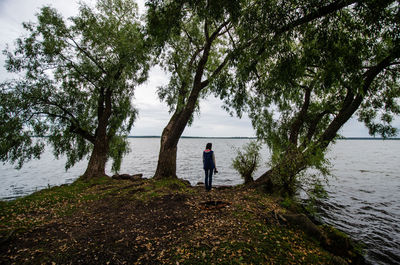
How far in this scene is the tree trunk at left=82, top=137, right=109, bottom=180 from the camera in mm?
14001

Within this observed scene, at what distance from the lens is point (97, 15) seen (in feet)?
43.6

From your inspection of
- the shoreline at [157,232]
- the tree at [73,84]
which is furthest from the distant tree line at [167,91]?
the shoreline at [157,232]

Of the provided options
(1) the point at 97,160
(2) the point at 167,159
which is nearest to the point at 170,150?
(2) the point at 167,159

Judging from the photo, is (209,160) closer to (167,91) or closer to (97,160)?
(167,91)

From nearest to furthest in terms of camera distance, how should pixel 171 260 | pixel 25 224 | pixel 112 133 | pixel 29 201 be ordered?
pixel 171 260, pixel 25 224, pixel 29 201, pixel 112 133

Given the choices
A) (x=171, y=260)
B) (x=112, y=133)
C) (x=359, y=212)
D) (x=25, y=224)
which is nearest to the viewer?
(x=171, y=260)

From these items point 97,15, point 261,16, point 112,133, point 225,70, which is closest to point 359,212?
point 225,70

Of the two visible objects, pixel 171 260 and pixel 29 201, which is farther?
pixel 29 201

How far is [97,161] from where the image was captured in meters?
Answer: 14.2

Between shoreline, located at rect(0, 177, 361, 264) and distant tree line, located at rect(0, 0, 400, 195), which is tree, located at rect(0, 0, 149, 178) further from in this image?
shoreline, located at rect(0, 177, 361, 264)

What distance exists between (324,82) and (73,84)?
15458mm

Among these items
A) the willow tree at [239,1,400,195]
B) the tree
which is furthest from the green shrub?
the tree

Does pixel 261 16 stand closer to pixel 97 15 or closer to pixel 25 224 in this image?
pixel 25 224

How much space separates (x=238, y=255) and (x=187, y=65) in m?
11.9
